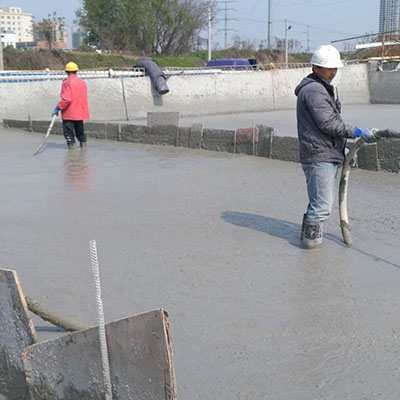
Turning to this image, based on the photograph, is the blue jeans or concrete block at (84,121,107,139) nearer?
the blue jeans

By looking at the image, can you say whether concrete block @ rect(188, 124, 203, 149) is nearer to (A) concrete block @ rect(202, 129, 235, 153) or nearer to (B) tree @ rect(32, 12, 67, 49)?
(A) concrete block @ rect(202, 129, 235, 153)

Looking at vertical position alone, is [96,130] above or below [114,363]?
above

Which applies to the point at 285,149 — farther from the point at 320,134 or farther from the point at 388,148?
the point at 320,134

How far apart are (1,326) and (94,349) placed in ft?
2.11

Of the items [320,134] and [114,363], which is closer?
[114,363]

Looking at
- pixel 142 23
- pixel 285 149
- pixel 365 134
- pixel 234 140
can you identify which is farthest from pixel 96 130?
pixel 142 23

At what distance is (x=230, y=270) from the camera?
4613mm

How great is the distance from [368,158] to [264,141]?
1890 millimetres

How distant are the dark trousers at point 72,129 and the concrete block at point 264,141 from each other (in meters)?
3.33

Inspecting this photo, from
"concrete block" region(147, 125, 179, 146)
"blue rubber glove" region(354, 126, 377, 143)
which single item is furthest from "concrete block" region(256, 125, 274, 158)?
"blue rubber glove" region(354, 126, 377, 143)

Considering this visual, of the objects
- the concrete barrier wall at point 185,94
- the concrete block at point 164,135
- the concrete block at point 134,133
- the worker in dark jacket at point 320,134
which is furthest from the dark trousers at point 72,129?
the worker in dark jacket at point 320,134

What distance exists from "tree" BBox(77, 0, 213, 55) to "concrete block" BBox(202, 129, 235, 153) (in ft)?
132

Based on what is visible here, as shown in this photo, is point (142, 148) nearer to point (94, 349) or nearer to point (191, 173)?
point (191, 173)

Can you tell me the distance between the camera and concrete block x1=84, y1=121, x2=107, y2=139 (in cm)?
1271
